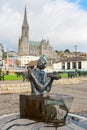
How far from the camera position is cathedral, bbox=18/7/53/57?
185125 mm

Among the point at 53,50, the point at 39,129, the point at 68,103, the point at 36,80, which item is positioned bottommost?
the point at 39,129

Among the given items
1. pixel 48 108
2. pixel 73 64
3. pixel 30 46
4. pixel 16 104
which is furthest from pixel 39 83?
pixel 30 46

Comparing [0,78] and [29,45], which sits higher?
[29,45]

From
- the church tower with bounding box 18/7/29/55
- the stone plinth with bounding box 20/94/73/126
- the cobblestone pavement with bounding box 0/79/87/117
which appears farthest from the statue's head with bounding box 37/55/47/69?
the church tower with bounding box 18/7/29/55

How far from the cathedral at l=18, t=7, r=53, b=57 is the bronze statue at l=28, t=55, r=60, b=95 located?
574 ft

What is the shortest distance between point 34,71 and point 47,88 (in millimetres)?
577

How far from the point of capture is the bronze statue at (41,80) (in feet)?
25.5

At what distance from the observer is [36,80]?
7.83 meters

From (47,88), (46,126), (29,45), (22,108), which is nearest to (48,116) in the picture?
(46,126)

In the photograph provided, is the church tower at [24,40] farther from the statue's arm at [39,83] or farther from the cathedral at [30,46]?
the statue's arm at [39,83]

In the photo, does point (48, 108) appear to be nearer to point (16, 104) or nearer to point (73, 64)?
point (16, 104)

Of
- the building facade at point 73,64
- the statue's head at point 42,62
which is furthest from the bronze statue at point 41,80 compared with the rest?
the building facade at point 73,64

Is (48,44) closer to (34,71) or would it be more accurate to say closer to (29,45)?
(29,45)

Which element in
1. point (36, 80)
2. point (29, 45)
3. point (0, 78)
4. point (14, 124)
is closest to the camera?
point (14, 124)
